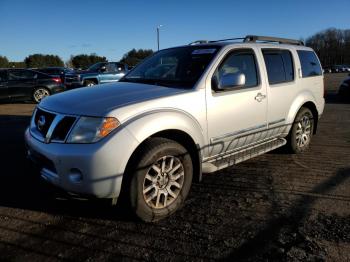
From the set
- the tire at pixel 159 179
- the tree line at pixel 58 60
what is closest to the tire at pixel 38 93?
the tire at pixel 159 179

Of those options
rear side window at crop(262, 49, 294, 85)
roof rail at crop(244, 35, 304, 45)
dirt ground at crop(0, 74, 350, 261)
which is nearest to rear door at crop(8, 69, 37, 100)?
dirt ground at crop(0, 74, 350, 261)

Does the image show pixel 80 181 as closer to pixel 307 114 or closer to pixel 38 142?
pixel 38 142

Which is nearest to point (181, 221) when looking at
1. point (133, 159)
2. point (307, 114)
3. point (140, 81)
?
point (133, 159)

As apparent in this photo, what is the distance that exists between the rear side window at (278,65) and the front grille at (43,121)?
10.2ft

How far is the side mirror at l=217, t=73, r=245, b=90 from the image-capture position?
4500 mm

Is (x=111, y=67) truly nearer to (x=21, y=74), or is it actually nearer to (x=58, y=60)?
(x=21, y=74)

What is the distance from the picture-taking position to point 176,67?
16.0 ft

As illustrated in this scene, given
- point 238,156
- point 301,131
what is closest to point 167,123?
point 238,156

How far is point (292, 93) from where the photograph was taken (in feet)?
19.3

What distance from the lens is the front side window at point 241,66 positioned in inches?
183

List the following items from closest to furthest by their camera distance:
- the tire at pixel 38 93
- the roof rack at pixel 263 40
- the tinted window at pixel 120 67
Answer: the roof rack at pixel 263 40, the tire at pixel 38 93, the tinted window at pixel 120 67

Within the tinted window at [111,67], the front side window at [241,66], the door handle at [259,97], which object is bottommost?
the door handle at [259,97]

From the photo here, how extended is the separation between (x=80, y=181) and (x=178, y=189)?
1.11 meters

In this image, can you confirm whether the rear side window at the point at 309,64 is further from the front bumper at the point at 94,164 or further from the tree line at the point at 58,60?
the tree line at the point at 58,60
